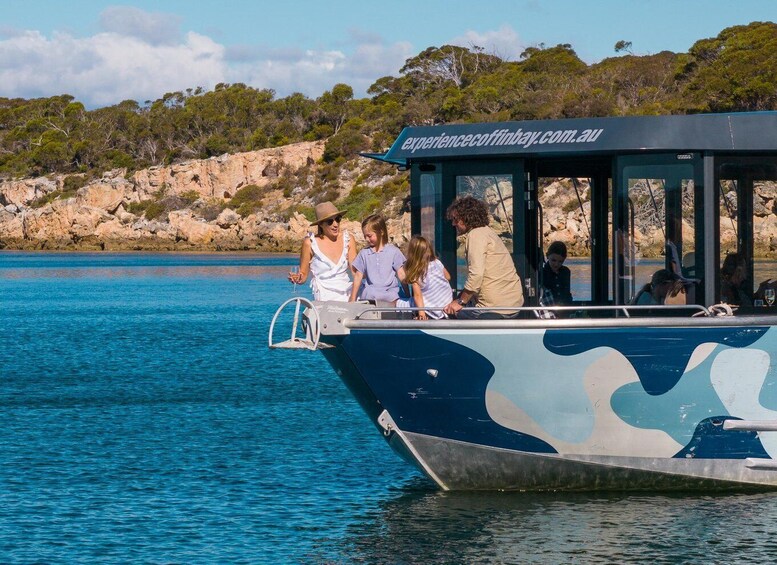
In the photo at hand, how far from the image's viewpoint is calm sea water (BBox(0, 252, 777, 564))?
8969 mm

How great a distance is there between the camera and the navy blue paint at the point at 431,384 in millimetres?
8992

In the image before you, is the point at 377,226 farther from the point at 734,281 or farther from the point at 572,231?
the point at 734,281

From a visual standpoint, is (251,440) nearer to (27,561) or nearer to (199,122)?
(27,561)

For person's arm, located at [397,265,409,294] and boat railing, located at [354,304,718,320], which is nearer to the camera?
boat railing, located at [354,304,718,320]

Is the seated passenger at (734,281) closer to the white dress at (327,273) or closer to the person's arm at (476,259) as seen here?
the person's arm at (476,259)

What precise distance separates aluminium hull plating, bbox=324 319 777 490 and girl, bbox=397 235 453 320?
0.45m

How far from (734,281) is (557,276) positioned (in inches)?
63.1

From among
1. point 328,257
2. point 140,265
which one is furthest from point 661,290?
point 140,265

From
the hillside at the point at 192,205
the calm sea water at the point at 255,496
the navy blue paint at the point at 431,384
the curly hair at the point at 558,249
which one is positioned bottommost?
the calm sea water at the point at 255,496

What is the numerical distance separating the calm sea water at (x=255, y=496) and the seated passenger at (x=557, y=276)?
166 centimetres

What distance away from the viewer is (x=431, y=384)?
9125 millimetres

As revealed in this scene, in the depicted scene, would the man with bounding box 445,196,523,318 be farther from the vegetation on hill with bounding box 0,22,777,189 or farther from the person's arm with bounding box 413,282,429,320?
the vegetation on hill with bounding box 0,22,777,189

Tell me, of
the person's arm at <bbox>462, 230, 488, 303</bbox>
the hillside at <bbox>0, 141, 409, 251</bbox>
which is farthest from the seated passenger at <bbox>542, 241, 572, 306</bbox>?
the hillside at <bbox>0, 141, 409, 251</bbox>

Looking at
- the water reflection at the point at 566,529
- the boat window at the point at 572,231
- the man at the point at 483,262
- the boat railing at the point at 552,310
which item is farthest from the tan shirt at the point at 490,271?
the water reflection at the point at 566,529
